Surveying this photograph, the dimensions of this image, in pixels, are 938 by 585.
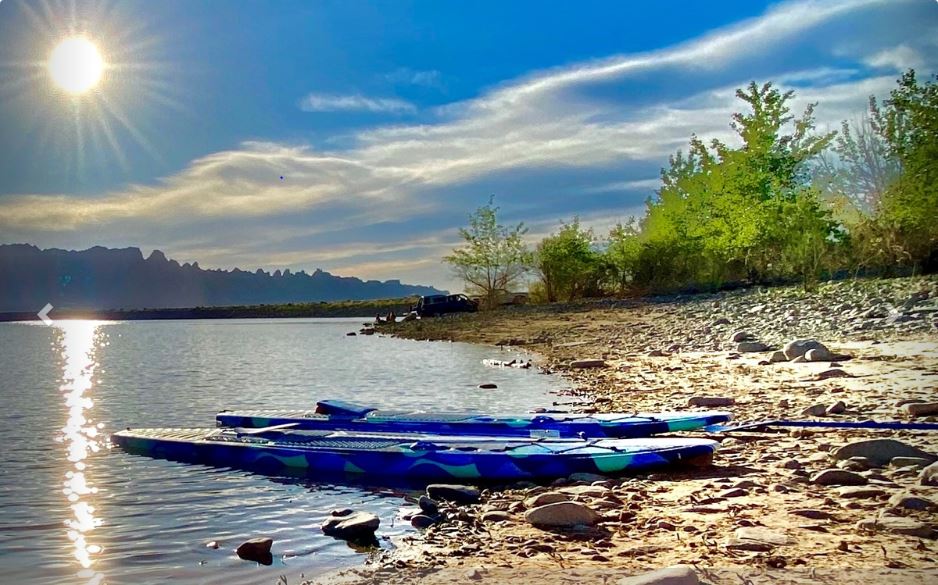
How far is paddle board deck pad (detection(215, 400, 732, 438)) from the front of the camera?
8195mm

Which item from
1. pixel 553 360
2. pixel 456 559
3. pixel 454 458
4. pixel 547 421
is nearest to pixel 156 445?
pixel 454 458

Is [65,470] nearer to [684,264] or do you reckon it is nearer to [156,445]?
[156,445]

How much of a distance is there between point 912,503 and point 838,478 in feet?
2.78

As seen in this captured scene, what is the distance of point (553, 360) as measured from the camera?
1859 cm

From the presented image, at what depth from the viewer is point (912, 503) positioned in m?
4.41

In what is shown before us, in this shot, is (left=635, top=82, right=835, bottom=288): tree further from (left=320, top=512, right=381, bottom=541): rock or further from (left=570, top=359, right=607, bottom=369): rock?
(left=320, top=512, right=381, bottom=541): rock

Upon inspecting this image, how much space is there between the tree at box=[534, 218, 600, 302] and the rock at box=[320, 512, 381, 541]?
37.3m

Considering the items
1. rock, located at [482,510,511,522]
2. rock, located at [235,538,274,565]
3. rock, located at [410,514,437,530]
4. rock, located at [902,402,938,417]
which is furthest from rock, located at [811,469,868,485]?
rock, located at [235,538,274,565]

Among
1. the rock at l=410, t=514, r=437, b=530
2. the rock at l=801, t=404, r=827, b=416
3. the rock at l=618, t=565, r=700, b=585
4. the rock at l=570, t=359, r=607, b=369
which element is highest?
the rock at l=618, t=565, r=700, b=585

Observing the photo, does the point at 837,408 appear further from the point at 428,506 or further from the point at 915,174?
the point at 915,174

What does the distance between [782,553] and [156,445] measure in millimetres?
7077

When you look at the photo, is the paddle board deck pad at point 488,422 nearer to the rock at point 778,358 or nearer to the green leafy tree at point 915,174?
the rock at point 778,358

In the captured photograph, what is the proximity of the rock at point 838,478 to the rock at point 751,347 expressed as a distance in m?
9.73

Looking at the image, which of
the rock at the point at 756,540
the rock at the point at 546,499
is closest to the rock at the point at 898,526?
the rock at the point at 756,540
